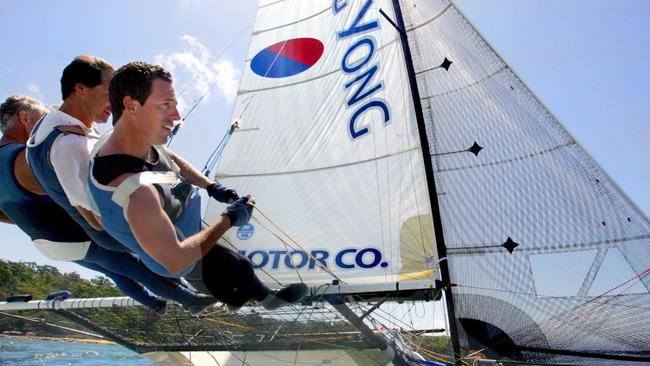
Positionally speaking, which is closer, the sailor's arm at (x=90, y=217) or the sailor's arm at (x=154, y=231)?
the sailor's arm at (x=154, y=231)

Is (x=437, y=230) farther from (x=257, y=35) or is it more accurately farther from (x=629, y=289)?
(x=257, y=35)

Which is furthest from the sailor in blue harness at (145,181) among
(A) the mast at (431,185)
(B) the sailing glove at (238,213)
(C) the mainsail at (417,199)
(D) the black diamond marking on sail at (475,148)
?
(D) the black diamond marking on sail at (475,148)

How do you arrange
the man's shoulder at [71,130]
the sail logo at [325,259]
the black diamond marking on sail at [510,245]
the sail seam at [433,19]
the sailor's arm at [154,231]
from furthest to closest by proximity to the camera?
1. the sail seam at [433,19]
2. the sail logo at [325,259]
3. the black diamond marking on sail at [510,245]
4. the man's shoulder at [71,130]
5. the sailor's arm at [154,231]

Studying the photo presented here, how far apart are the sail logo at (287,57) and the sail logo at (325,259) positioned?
2.88 metres

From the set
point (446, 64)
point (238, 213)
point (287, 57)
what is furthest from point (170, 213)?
point (287, 57)

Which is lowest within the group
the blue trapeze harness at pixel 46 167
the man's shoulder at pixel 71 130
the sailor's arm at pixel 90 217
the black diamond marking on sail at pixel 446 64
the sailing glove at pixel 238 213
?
the sailor's arm at pixel 90 217

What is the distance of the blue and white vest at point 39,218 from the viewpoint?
6.09 ft

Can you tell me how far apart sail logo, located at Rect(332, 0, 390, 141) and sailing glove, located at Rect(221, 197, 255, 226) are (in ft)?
12.3

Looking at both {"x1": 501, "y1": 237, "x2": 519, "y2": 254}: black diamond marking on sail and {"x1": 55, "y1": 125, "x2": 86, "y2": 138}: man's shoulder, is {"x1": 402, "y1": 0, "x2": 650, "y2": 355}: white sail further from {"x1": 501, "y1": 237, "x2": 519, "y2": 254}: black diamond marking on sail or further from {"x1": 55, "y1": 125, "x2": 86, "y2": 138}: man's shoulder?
{"x1": 55, "y1": 125, "x2": 86, "y2": 138}: man's shoulder

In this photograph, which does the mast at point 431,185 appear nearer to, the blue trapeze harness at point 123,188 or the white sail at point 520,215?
the white sail at point 520,215

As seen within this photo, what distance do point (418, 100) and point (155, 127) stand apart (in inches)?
160

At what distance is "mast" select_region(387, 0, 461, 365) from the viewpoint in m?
4.07

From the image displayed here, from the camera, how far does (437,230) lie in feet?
14.7

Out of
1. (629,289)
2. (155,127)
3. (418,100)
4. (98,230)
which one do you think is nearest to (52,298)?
(98,230)
